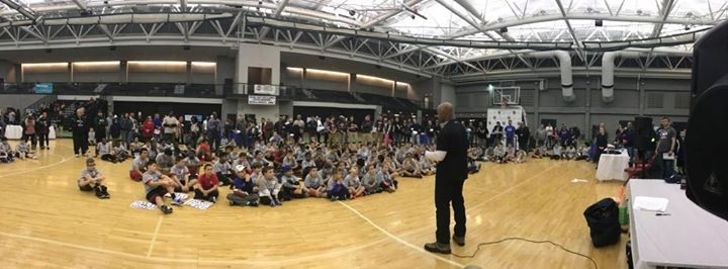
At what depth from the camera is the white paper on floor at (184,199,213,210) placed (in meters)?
7.56

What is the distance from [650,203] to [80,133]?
50.1ft

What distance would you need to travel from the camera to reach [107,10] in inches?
916

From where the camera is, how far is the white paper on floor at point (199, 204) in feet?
24.8

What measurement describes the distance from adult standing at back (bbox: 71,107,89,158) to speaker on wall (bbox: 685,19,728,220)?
603 inches

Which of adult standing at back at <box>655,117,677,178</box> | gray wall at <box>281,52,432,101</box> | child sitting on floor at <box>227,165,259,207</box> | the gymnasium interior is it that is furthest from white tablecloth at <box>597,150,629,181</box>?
gray wall at <box>281,52,432,101</box>

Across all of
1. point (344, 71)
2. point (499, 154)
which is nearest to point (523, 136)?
point (499, 154)

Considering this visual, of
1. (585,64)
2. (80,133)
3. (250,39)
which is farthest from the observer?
(585,64)

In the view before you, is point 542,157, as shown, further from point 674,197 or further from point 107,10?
point 107,10

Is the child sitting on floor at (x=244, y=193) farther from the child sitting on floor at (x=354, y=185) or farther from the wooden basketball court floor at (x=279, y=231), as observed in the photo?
the child sitting on floor at (x=354, y=185)

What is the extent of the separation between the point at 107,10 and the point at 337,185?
2091 cm

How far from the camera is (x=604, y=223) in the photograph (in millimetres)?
5445

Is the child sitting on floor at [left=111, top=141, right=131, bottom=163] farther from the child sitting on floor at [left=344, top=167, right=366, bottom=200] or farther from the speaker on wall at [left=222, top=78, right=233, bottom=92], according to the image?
the speaker on wall at [left=222, top=78, right=233, bottom=92]

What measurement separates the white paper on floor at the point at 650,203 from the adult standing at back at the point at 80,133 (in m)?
14.4

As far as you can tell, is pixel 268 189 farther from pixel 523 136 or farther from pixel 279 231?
pixel 523 136
